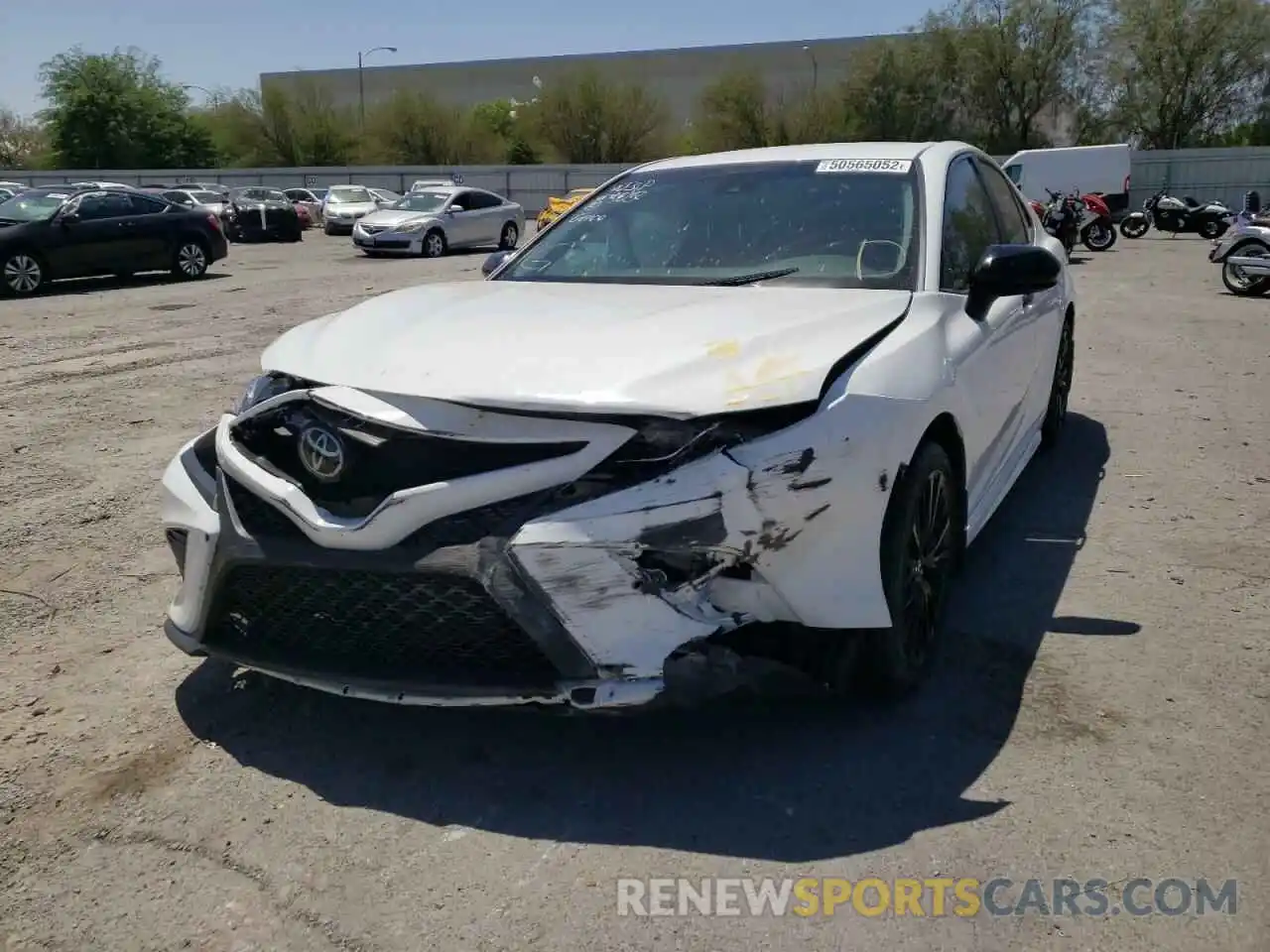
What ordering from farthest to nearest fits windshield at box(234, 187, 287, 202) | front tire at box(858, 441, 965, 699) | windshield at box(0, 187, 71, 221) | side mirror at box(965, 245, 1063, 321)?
windshield at box(234, 187, 287, 202) < windshield at box(0, 187, 71, 221) < side mirror at box(965, 245, 1063, 321) < front tire at box(858, 441, 965, 699)

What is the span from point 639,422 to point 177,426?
502 cm

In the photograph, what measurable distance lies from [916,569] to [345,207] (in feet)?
99.2

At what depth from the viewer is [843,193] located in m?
4.02

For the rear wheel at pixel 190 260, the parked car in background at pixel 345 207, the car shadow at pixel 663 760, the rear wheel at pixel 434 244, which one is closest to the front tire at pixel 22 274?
the rear wheel at pixel 190 260

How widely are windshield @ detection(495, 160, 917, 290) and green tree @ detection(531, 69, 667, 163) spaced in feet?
184

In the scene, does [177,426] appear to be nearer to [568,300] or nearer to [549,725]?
[568,300]

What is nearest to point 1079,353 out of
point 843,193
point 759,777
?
point 843,193

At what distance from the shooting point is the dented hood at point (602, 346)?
2.68 metres

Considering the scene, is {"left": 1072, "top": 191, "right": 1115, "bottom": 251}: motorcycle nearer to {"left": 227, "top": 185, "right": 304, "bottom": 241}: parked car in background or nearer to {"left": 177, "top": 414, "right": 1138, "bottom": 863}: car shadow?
{"left": 227, "top": 185, "right": 304, "bottom": 241}: parked car in background

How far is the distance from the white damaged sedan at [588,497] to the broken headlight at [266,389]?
0.01 m

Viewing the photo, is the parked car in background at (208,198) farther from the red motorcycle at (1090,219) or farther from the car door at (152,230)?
the red motorcycle at (1090,219)

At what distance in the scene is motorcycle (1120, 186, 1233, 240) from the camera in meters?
28.1

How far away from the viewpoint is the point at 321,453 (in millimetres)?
2799

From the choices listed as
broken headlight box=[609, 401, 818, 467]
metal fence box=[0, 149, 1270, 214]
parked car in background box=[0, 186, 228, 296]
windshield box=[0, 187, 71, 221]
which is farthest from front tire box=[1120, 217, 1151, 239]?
broken headlight box=[609, 401, 818, 467]
